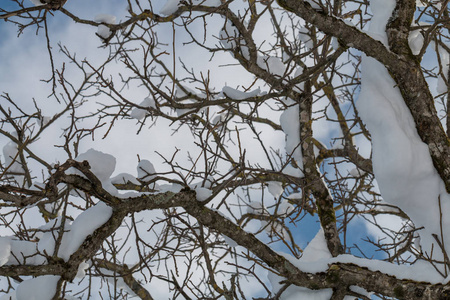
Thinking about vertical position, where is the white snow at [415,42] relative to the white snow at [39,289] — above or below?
above

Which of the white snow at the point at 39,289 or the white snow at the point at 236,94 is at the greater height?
the white snow at the point at 236,94

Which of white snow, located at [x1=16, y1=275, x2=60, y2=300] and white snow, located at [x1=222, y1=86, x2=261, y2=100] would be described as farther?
white snow, located at [x1=222, y1=86, x2=261, y2=100]

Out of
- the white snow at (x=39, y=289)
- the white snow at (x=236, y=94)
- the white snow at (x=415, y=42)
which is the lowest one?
the white snow at (x=39, y=289)

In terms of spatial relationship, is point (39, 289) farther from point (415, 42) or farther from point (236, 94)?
point (415, 42)

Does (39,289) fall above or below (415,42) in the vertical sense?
below

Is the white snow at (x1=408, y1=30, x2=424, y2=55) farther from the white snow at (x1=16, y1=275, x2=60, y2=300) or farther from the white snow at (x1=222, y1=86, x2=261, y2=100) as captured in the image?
the white snow at (x1=16, y1=275, x2=60, y2=300)

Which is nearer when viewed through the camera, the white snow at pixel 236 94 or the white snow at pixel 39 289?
the white snow at pixel 39 289

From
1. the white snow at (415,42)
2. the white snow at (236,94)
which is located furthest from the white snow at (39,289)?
the white snow at (415,42)

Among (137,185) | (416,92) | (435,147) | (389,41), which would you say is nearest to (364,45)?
(389,41)

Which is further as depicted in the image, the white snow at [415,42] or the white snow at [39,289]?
the white snow at [415,42]

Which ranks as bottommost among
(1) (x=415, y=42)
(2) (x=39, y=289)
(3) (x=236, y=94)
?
(2) (x=39, y=289)

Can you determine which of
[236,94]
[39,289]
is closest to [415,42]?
[236,94]

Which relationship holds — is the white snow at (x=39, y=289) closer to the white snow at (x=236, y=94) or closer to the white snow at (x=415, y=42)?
the white snow at (x=236, y=94)

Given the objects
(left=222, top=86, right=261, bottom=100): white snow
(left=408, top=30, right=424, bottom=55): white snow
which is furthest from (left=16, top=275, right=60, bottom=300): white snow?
(left=408, top=30, right=424, bottom=55): white snow
